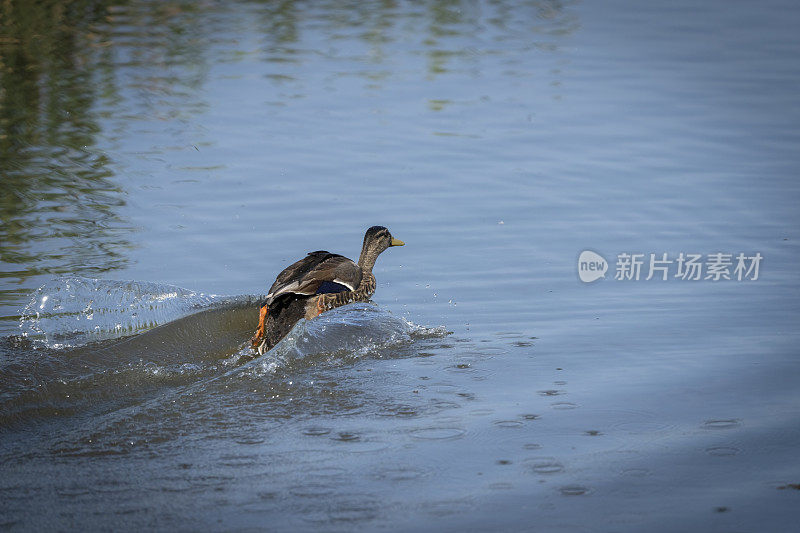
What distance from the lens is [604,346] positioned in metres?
6.79

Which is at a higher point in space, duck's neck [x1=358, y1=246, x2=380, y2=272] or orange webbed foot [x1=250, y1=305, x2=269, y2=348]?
duck's neck [x1=358, y1=246, x2=380, y2=272]

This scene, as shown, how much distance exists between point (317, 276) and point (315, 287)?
86mm

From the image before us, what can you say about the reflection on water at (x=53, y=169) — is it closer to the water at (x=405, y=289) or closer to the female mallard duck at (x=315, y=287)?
the water at (x=405, y=289)

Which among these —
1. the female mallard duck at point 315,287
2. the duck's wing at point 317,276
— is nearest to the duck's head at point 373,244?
the female mallard duck at point 315,287

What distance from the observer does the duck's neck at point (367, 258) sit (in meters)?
8.40

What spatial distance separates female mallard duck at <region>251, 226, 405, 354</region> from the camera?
7.25 metres

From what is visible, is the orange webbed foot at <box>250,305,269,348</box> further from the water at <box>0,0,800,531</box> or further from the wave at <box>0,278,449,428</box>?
the water at <box>0,0,800,531</box>

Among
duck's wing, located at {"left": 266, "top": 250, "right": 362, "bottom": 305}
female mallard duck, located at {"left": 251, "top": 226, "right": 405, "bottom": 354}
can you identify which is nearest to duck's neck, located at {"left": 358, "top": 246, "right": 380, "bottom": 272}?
female mallard duck, located at {"left": 251, "top": 226, "right": 405, "bottom": 354}

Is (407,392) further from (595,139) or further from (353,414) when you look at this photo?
(595,139)

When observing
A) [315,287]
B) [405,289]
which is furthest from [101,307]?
[405,289]

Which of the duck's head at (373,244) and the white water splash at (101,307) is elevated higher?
the duck's head at (373,244)

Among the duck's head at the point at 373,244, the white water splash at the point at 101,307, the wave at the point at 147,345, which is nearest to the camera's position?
the wave at the point at 147,345

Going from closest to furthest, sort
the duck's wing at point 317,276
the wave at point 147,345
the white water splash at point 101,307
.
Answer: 1. the wave at point 147,345
2. the white water splash at point 101,307
3. the duck's wing at point 317,276

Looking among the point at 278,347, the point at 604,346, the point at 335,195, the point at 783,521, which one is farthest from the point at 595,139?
the point at 783,521
